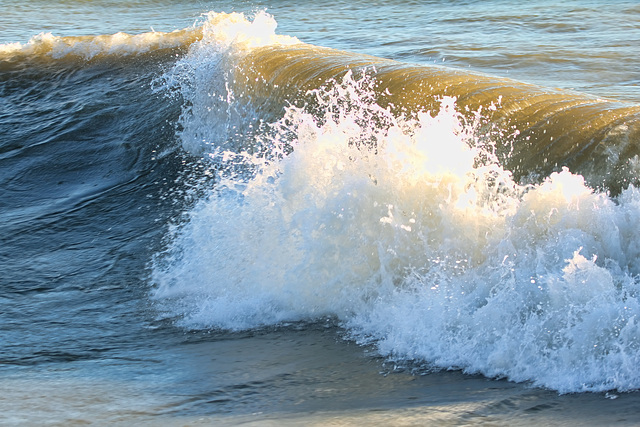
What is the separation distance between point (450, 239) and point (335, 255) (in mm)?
679

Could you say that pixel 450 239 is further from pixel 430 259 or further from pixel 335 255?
pixel 335 255

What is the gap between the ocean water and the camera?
9.82 ft

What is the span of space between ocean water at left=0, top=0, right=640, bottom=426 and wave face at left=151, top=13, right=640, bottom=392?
1 cm

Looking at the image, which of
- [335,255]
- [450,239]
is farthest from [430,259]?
[335,255]

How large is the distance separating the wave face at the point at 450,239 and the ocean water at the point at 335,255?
0.04 feet

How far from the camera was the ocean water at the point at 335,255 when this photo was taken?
2992mm

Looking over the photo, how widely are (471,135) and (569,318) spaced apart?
193cm

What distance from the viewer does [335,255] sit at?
4.19m

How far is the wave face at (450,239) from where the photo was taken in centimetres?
322

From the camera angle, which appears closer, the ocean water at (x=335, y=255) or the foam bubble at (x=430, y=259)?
the ocean water at (x=335, y=255)

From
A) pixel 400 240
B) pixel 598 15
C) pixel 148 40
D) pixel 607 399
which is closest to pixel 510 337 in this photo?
pixel 607 399

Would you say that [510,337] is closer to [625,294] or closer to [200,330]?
[625,294]

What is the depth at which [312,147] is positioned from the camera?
4.70 m

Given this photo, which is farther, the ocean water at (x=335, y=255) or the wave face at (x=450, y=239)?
the wave face at (x=450, y=239)
